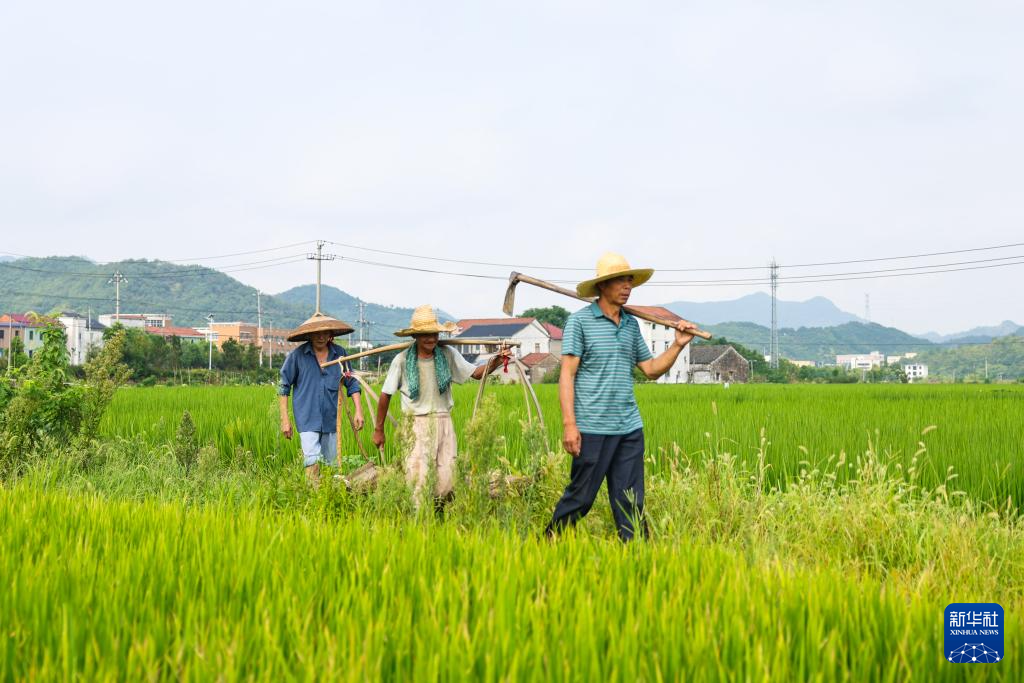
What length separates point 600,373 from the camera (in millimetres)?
4340

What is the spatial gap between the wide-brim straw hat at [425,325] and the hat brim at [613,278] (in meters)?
0.85

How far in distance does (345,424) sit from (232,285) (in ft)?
546

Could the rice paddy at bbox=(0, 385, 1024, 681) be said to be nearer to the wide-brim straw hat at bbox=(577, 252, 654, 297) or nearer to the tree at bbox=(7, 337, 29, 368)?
the wide-brim straw hat at bbox=(577, 252, 654, 297)

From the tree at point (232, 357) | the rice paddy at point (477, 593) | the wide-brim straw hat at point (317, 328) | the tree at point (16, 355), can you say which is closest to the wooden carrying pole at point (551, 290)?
the rice paddy at point (477, 593)

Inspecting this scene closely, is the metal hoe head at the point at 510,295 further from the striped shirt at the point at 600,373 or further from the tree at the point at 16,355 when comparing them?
the tree at the point at 16,355

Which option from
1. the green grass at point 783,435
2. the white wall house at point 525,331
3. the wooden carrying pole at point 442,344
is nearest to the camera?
the wooden carrying pole at point 442,344

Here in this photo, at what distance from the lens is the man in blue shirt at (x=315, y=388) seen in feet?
19.0

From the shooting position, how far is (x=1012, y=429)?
345 inches

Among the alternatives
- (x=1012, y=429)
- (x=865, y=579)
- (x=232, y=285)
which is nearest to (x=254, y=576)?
(x=865, y=579)

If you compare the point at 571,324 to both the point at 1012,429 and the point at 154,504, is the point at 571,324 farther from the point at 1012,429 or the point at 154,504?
the point at 1012,429

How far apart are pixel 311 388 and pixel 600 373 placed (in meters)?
2.45

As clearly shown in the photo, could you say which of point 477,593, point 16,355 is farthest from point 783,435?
point 16,355

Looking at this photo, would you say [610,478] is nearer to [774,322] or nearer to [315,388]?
[315,388]

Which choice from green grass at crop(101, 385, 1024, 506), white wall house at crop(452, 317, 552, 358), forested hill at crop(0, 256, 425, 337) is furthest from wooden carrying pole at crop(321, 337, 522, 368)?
forested hill at crop(0, 256, 425, 337)
